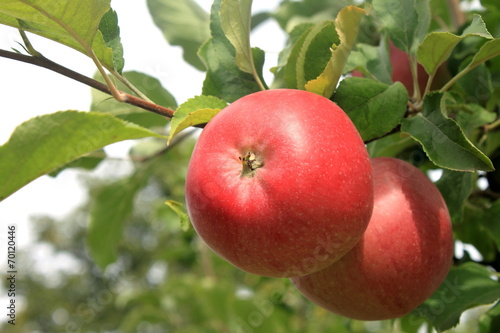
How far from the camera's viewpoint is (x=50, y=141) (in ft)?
1.92

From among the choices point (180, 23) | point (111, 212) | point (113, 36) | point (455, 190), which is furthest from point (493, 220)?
point (111, 212)

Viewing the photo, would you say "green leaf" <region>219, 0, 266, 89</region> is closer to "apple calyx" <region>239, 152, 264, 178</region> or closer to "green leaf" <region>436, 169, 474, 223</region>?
"apple calyx" <region>239, 152, 264, 178</region>

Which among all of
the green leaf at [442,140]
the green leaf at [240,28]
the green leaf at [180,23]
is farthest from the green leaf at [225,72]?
the green leaf at [180,23]

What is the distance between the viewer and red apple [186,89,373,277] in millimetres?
527

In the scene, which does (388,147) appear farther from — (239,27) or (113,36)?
(113,36)

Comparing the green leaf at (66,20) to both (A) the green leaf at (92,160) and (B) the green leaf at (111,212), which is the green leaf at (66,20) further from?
(B) the green leaf at (111,212)

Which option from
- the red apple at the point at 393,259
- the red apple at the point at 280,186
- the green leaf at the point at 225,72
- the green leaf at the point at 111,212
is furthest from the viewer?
the green leaf at the point at 111,212

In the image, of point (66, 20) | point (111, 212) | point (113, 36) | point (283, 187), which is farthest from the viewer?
point (111, 212)

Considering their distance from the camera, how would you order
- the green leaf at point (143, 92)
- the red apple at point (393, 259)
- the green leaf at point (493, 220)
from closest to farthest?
the red apple at point (393, 259) < the green leaf at point (493, 220) < the green leaf at point (143, 92)

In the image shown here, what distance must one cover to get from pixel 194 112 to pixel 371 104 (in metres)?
0.24

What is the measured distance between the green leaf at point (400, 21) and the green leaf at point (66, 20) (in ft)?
1.40

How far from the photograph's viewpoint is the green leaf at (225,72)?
757 mm

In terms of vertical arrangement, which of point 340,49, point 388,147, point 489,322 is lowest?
point 489,322

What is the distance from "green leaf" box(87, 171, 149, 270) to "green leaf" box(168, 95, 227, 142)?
0.91 meters
